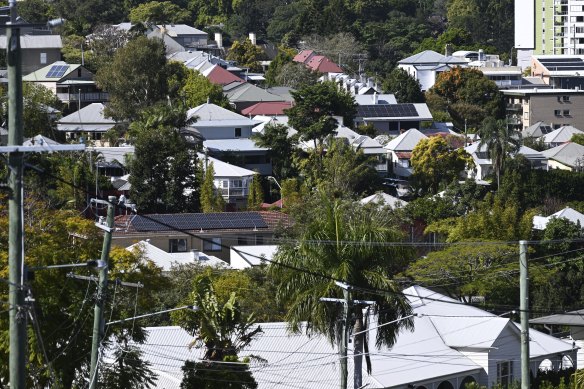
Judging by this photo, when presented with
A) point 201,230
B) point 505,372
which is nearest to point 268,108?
point 201,230

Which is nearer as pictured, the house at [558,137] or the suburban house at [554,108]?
the house at [558,137]

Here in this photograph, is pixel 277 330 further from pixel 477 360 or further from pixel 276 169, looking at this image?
pixel 276 169

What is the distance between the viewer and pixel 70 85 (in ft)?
295

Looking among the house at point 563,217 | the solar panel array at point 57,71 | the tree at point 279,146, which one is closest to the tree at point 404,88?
the solar panel array at point 57,71

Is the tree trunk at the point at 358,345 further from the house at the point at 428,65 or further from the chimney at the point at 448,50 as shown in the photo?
the chimney at the point at 448,50

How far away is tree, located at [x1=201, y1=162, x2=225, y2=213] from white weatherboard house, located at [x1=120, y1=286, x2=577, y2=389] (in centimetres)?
2798

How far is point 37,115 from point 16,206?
2325 inches

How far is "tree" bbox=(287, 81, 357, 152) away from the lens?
74.7 metres

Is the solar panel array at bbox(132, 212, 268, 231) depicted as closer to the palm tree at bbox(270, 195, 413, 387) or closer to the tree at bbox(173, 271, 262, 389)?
the tree at bbox(173, 271, 262, 389)

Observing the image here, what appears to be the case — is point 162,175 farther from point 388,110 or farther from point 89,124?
point 388,110

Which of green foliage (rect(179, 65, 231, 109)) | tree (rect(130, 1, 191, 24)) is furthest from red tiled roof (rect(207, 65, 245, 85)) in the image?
tree (rect(130, 1, 191, 24))

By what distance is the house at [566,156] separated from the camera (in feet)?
274

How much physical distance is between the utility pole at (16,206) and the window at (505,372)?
19.5 meters

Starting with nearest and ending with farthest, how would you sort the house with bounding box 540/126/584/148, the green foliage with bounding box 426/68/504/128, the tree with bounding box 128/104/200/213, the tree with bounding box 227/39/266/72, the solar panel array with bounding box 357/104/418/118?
1. the tree with bounding box 128/104/200/213
2. the solar panel array with bounding box 357/104/418/118
3. the house with bounding box 540/126/584/148
4. the green foliage with bounding box 426/68/504/128
5. the tree with bounding box 227/39/266/72
